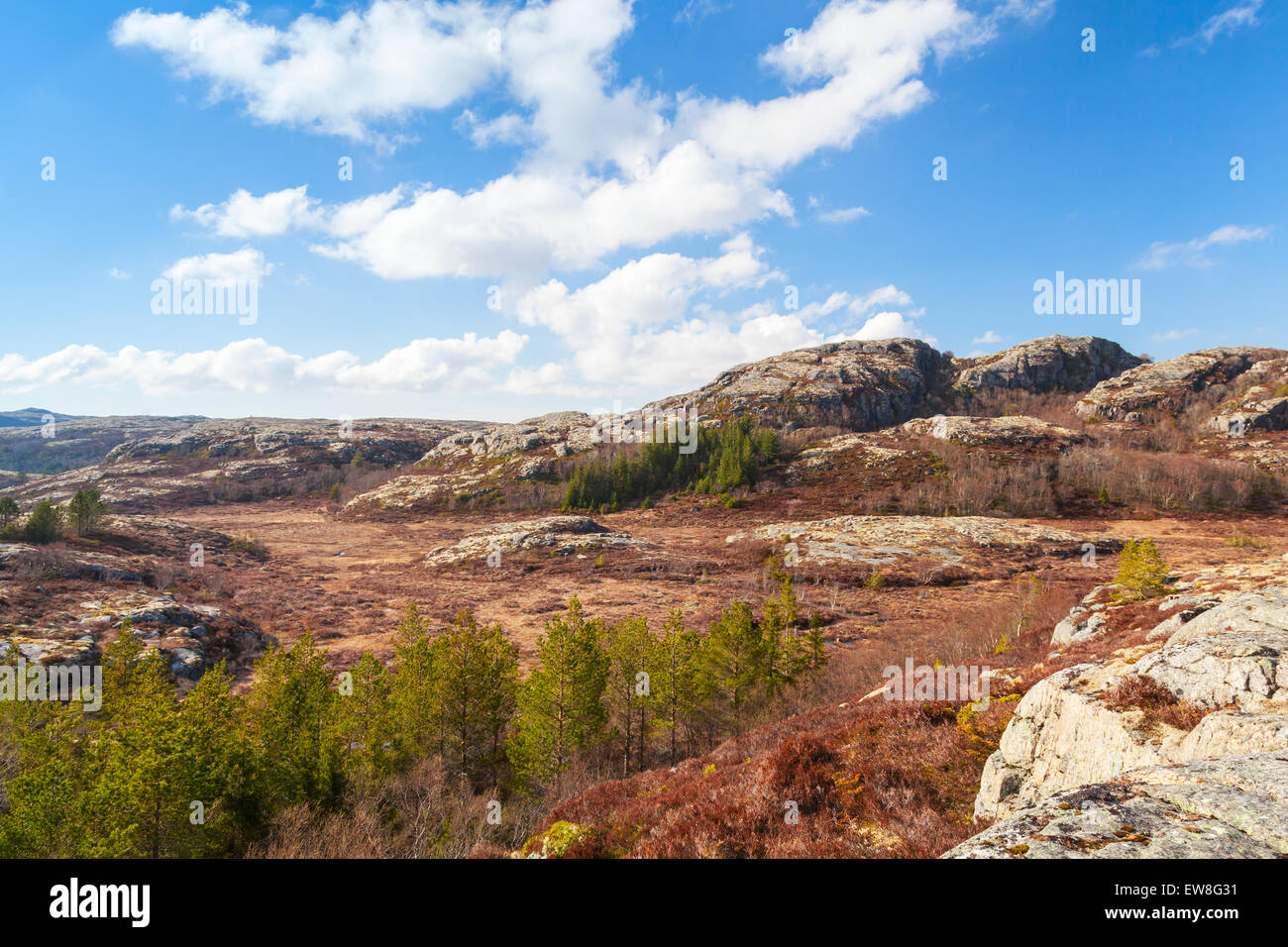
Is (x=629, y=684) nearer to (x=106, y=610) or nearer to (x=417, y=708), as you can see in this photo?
(x=417, y=708)

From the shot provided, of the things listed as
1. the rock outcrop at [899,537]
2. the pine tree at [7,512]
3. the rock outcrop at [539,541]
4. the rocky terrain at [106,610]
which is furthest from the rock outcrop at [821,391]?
the pine tree at [7,512]

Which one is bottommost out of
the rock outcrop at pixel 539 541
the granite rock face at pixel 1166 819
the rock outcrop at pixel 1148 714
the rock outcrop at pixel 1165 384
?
the rock outcrop at pixel 539 541

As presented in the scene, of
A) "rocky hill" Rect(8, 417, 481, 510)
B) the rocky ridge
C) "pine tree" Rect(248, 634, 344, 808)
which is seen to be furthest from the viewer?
"rocky hill" Rect(8, 417, 481, 510)

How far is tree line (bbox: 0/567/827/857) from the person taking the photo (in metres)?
10.1

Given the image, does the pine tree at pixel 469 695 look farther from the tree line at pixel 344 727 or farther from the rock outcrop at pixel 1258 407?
the rock outcrop at pixel 1258 407

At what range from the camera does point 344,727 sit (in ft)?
50.2

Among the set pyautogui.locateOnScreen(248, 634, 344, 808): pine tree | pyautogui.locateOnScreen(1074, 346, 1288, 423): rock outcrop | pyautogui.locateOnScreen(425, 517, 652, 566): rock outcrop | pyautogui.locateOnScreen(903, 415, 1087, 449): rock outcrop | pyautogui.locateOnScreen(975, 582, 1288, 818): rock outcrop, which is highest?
pyautogui.locateOnScreen(1074, 346, 1288, 423): rock outcrop

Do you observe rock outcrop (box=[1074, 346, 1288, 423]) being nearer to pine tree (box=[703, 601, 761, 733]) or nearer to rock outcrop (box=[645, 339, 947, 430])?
rock outcrop (box=[645, 339, 947, 430])

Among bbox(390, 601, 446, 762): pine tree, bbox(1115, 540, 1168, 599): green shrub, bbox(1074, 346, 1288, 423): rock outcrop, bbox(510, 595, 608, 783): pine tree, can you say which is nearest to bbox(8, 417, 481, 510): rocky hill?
bbox(390, 601, 446, 762): pine tree

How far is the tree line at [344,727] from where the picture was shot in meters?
10.1

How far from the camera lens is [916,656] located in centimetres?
2992

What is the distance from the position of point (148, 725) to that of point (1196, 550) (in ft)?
278

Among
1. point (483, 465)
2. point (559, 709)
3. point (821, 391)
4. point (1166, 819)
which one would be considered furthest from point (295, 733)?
point (821, 391)
